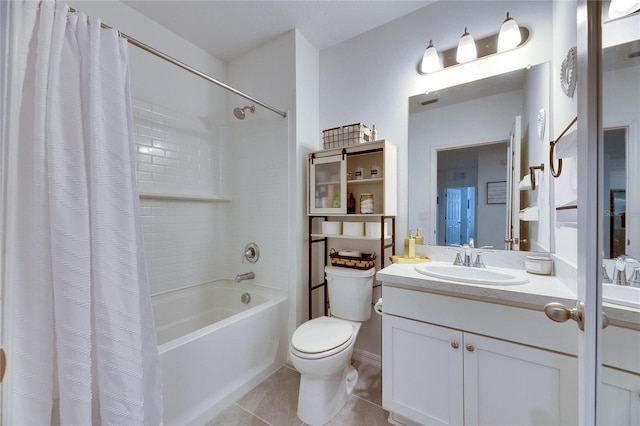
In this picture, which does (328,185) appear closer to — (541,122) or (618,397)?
(541,122)

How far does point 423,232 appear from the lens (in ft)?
5.75

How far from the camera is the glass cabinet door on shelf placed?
183cm

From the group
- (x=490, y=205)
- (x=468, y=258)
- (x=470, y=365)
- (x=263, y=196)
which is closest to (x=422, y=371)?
(x=470, y=365)

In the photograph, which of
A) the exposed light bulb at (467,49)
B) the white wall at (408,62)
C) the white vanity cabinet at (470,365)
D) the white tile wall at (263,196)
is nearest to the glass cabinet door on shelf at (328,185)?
the white tile wall at (263,196)

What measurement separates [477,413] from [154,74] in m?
2.88

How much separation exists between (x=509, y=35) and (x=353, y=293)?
180 centimetres

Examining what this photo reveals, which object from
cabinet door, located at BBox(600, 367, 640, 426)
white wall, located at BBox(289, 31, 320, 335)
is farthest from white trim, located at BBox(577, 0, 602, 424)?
white wall, located at BBox(289, 31, 320, 335)

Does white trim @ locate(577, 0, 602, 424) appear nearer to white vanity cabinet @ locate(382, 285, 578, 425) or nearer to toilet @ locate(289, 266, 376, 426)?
white vanity cabinet @ locate(382, 285, 578, 425)

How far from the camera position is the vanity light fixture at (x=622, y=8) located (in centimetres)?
65

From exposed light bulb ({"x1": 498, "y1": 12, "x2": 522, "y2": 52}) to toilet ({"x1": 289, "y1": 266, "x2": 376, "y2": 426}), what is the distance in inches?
61.6

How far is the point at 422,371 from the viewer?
1.23 metres

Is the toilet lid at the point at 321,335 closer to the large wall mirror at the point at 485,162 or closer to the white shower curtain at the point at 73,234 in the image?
the white shower curtain at the point at 73,234

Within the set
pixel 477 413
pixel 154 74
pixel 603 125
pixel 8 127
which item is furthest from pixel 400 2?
pixel 477 413

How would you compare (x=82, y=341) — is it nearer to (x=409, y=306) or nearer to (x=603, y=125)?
(x=409, y=306)
